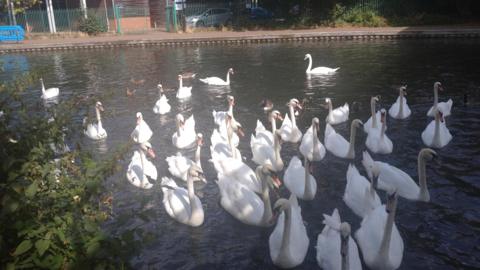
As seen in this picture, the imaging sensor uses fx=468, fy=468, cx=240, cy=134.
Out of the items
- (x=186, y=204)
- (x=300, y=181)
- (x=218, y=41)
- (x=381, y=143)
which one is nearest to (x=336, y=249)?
(x=300, y=181)

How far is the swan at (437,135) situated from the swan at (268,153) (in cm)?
322

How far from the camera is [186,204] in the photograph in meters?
7.24

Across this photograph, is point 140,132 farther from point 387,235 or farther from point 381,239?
point 387,235

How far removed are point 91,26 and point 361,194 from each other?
33.4 metres

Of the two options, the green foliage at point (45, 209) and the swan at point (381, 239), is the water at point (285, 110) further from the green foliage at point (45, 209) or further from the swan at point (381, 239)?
the swan at point (381, 239)

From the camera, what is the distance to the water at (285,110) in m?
6.45

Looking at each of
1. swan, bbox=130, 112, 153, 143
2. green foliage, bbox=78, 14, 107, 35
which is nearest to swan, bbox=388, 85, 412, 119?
swan, bbox=130, 112, 153, 143

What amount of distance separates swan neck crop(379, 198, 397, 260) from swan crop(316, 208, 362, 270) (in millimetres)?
341

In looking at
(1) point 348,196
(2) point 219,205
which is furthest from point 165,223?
(1) point 348,196

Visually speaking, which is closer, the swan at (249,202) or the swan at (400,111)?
the swan at (249,202)

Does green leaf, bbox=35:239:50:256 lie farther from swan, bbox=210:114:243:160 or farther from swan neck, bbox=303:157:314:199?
swan, bbox=210:114:243:160

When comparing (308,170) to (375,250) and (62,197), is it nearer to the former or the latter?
(375,250)

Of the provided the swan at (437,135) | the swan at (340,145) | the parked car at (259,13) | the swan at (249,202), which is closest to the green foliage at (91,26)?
the parked car at (259,13)

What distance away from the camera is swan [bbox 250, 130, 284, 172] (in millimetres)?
8875
